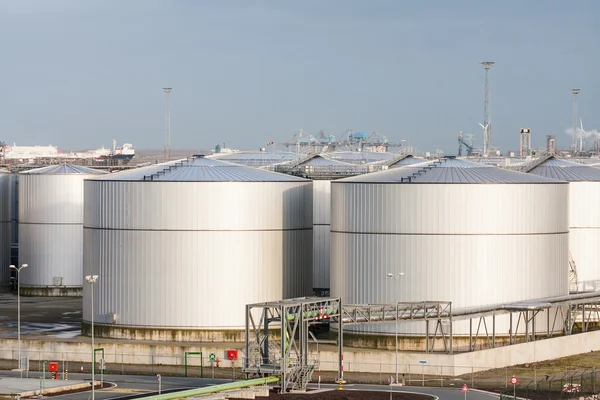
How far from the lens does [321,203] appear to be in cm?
10881

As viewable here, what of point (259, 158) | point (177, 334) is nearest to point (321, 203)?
point (177, 334)

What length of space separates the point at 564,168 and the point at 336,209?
30.3m

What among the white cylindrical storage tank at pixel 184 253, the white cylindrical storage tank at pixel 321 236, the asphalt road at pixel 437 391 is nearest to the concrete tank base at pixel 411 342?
the white cylindrical storage tank at pixel 184 253

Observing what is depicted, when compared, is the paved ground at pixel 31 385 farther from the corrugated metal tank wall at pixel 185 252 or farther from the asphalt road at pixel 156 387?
the corrugated metal tank wall at pixel 185 252

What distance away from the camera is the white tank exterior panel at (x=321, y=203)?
355 ft

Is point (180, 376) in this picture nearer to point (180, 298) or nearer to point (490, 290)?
point (180, 298)

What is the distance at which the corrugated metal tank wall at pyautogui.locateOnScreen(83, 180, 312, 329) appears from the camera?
9419cm

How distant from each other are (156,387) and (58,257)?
54.4 m

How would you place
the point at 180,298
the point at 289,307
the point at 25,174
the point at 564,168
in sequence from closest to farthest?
1. the point at 289,307
2. the point at 180,298
3. the point at 564,168
4. the point at 25,174

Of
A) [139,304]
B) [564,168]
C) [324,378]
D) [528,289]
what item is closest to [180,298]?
[139,304]

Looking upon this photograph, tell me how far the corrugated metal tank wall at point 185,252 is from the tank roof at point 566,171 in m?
29.7

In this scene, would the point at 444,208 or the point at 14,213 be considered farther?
the point at 14,213

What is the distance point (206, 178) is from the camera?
96.4 m

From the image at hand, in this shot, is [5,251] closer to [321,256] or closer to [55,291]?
[55,291]
